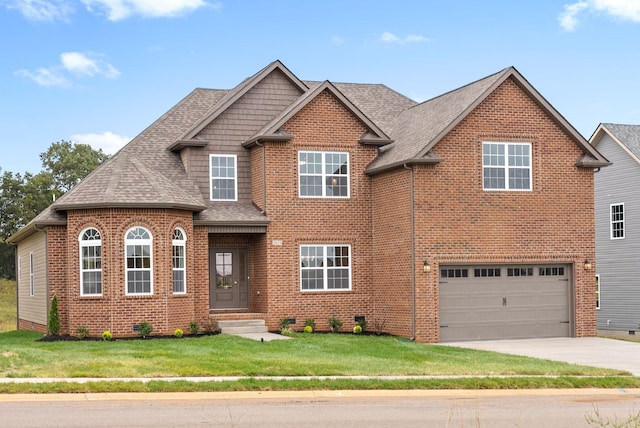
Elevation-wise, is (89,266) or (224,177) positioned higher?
(224,177)

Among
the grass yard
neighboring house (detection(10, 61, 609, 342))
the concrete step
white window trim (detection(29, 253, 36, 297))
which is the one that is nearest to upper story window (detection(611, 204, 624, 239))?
neighboring house (detection(10, 61, 609, 342))

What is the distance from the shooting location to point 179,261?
27797 millimetres

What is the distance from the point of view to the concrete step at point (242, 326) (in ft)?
92.7

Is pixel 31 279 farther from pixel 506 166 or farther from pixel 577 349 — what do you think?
pixel 577 349

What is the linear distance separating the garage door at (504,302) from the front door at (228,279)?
22.5ft

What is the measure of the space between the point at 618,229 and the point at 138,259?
22193 millimetres

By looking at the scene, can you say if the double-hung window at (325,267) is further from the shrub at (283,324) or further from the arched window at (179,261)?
the arched window at (179,261)

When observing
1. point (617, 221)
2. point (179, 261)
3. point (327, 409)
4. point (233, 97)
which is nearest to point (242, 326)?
point (179, 261)

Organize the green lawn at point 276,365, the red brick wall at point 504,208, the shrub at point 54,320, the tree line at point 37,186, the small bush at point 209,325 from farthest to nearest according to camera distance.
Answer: the tree line at point 37,186 < the small bush at point 209,325 < the red brick wall at point 504,208 < the shrub at point 54,320 < the green lawn at point 276,365

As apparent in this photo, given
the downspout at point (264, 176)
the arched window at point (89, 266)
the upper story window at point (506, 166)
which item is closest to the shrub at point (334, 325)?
the downspout at point (264, 176)

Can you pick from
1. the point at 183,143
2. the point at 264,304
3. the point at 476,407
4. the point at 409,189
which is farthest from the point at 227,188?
the point at 476,407

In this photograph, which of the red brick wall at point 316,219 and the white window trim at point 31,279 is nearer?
the red brick wall at point 316,219

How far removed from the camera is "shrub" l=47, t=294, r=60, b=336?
88.6 ft

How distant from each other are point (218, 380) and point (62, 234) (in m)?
12.4
